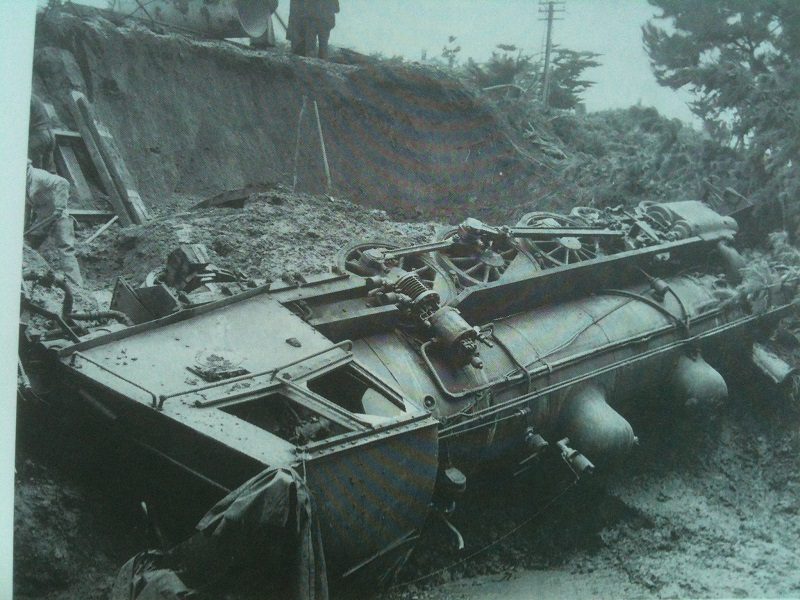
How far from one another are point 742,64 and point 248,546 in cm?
634

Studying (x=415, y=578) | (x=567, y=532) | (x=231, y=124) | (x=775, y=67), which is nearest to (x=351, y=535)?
(x=415, y=578)

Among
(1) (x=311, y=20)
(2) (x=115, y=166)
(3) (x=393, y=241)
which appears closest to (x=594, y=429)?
(3) (x=393, y=241)

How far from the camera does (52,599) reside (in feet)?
13.1

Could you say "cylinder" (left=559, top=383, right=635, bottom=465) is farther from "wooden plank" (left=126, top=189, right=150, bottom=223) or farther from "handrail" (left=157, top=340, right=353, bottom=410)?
"wooden plank" (left=126, top=189, right=150, bottom=223)

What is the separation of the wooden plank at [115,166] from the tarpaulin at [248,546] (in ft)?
18.9

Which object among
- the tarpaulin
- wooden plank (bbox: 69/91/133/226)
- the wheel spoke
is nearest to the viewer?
the tarpaulin

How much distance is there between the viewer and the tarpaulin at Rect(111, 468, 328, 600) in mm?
3299

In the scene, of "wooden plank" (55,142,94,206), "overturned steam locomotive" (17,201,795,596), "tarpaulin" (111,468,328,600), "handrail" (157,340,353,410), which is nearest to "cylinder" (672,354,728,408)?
"overturned steam locomotive" (17,201,795,596)

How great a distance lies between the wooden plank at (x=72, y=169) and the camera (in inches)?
310

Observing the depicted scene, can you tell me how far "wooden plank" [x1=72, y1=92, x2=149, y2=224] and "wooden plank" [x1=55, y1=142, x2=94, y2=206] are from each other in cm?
37

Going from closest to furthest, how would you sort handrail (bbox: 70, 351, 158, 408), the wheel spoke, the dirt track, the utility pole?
handrail (bbox: 70, 351, 158, 408) < the dirt track < the utility pole < the wheel spoke

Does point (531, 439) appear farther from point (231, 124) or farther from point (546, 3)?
point (231, 124)

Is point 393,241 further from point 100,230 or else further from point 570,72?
point 100,230

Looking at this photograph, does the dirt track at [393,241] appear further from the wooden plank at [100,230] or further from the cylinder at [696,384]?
the cylinder at [696,384]
